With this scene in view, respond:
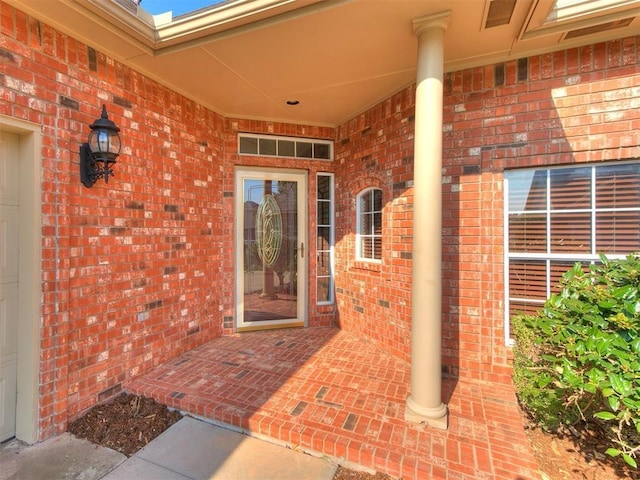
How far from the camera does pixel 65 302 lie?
2438 mm

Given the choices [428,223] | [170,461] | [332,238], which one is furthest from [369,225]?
[170,461]

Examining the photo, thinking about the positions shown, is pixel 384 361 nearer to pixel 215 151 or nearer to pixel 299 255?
pixel 299 255

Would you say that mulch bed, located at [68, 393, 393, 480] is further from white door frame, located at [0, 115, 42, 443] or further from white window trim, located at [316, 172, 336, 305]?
white window trim, located at [316, 172, 336, 305]

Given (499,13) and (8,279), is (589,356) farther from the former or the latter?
(8,279)

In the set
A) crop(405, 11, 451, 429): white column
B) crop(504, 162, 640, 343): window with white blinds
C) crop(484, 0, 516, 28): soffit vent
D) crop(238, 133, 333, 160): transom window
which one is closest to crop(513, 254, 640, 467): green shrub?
crop(504, 162, 640, 343): window with white blinds

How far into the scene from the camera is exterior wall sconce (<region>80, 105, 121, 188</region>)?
98.7 inches

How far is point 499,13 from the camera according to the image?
227 centimetres

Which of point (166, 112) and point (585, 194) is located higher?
point (166, 112)

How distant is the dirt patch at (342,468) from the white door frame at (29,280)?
35 centimetres

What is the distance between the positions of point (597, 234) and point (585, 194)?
14.3 inches

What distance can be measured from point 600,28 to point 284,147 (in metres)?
3.42

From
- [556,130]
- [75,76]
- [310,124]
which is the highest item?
[310,124]

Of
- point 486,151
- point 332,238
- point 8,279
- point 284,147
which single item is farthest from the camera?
point 332,238

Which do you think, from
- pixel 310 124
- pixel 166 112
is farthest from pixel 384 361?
pixel 166 112
